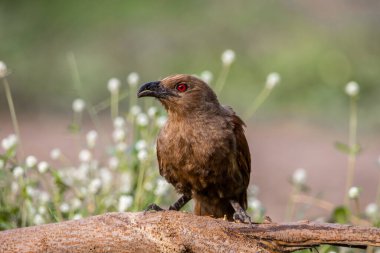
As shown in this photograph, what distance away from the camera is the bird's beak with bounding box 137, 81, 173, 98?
17.5 feet

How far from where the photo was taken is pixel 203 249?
15.1 ft

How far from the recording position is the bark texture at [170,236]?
4.57 meters

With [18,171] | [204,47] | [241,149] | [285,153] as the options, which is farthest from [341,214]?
[204,47]

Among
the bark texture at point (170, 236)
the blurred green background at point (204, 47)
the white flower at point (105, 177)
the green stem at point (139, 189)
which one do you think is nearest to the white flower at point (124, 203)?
the green stem at point (139, 189)

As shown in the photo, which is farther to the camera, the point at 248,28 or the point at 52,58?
the point at 248,28

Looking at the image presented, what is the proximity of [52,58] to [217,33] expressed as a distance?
9.57 ft

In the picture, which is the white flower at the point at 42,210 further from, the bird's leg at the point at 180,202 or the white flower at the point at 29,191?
the bird's leg at the point at 180,202

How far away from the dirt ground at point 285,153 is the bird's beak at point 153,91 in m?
3.31

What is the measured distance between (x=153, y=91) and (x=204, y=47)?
927cm

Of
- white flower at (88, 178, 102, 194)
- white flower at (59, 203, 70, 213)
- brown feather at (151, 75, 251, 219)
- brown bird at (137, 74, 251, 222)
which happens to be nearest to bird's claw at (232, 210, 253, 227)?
brown bird at (137, 74, 251, 222)

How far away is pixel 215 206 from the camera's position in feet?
18.4

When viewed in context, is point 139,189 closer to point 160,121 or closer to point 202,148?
point 160,121

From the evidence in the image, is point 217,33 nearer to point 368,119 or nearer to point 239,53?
point 239,53

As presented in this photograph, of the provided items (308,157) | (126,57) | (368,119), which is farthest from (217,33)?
(308,157)
